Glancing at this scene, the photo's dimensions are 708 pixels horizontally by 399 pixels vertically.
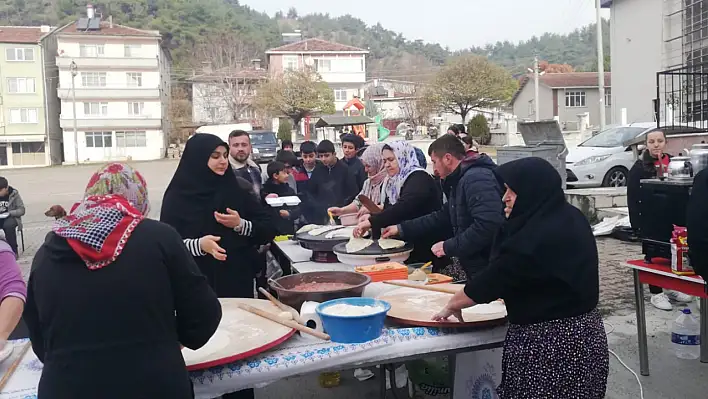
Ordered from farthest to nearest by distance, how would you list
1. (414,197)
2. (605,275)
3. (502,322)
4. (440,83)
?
(440,83)
(605,275)
(414,197)
(502,322)

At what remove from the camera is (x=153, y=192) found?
19609 millimetres

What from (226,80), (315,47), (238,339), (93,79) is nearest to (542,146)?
(238,339)

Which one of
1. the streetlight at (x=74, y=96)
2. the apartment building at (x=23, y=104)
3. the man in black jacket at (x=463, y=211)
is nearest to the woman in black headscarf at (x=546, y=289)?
the man in black jacket at (x=463, y=211)

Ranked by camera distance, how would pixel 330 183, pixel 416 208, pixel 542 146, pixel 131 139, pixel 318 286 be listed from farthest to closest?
pixel 131 139
pixel 542 146
pixel 330 183
pixel 416 208
pixel 318 286

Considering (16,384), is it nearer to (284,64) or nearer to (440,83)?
(440,83)

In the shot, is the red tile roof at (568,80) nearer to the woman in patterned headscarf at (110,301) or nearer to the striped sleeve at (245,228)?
the striped sleeve at (245,228)

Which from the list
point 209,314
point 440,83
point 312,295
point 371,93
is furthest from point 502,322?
point 371,93

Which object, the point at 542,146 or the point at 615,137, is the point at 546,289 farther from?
the point at 615,137

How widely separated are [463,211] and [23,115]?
169ft

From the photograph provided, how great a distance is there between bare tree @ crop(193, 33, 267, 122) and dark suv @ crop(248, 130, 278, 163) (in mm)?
19276

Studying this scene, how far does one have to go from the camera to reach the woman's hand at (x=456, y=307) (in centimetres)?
270

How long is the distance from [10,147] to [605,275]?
160ft

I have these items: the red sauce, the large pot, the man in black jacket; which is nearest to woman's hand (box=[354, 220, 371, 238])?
the man in black jacket

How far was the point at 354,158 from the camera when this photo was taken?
26.7 feet
